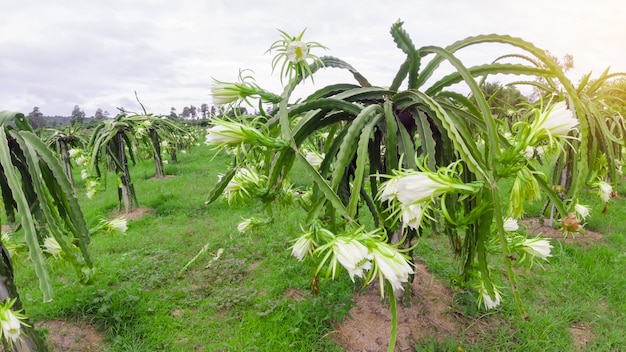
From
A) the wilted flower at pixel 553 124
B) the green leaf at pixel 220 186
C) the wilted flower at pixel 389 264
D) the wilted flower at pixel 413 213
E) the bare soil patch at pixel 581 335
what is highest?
the wilted flower at pixel 553 124

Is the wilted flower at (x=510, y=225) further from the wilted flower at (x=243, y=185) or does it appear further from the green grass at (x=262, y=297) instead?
the wilted flower at (x=243, y=185)

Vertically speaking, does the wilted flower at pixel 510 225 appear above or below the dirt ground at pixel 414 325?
above

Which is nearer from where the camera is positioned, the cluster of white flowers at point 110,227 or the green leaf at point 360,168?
the green leaf at point 360,168

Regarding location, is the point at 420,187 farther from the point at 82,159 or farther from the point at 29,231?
the point at 82,159

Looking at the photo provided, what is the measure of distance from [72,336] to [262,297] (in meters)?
0.93

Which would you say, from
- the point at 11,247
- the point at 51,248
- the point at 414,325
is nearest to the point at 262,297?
the point at 414,325

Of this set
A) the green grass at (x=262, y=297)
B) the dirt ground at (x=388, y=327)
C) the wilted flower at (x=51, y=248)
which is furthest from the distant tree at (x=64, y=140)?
the wilted flower at (x=51, y=248)

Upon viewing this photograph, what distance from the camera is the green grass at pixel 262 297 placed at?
5.46 ft

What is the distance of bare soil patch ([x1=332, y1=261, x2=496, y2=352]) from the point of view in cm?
157

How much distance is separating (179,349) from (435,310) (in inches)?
48.7

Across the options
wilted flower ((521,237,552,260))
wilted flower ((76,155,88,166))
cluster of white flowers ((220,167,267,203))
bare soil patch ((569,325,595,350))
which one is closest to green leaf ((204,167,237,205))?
cluster of white flowers ((220,167,267,203))

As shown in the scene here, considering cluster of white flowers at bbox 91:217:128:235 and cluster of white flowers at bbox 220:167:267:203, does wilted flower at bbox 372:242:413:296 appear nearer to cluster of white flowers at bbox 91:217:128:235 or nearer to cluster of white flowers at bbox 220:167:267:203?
cluster of white flowers at bbox 220:167:267:203

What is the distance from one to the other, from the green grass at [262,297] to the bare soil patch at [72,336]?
4 centimetres

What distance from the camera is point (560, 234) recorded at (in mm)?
2707
